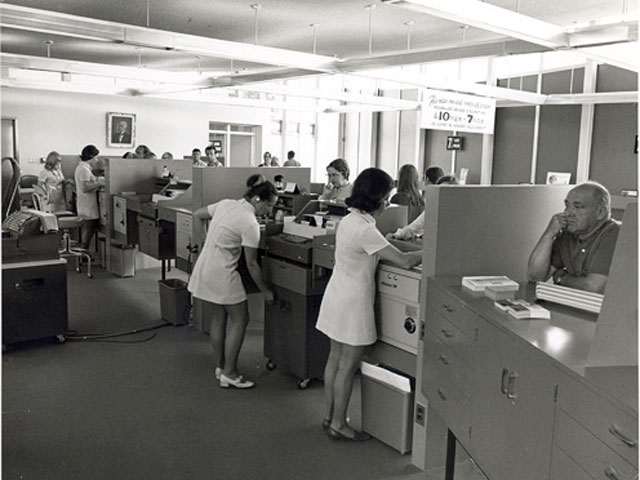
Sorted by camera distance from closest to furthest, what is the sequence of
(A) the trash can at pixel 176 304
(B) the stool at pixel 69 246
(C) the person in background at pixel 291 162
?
(A) the trash can at pixel 176 304, (B) the stool at pixel 69 246, (C) the person in background at pixel 291 162

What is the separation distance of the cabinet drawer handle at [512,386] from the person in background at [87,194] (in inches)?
244

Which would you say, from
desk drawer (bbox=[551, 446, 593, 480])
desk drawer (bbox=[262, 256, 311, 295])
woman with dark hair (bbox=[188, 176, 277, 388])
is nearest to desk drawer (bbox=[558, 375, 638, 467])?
desk drawer (bbox=[551, 446, 593, 480])

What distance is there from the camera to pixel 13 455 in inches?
115

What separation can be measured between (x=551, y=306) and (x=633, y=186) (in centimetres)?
793

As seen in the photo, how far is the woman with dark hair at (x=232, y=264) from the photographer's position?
3.67 metres

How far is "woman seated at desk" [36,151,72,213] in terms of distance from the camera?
7.71 metres

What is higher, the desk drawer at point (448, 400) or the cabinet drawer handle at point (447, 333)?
the cabinet drawer handle at point (447, 333)

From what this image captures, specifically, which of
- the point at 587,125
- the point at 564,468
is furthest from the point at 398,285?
the point at 587,125

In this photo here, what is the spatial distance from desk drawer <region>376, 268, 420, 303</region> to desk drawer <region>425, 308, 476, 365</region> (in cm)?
24

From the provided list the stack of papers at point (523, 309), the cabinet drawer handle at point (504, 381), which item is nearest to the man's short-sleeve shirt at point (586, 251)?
the stack of papers at point (523, 309)

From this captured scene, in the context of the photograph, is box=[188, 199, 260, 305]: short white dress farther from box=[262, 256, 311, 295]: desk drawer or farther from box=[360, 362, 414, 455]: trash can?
box=[360, 362, 414, 455]: trash can

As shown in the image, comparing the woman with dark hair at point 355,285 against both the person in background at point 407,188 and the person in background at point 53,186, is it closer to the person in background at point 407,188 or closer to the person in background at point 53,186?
the person in background at point 407,188

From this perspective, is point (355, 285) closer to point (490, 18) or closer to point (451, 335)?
point (451, 335)

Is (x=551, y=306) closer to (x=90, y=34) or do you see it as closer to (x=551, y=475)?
(x=551, y=475)
